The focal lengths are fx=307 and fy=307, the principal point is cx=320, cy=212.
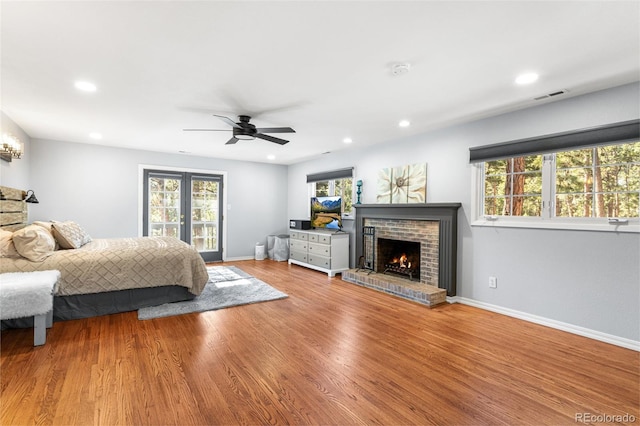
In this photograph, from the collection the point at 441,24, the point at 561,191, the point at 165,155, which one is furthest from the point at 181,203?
the point at 561,191

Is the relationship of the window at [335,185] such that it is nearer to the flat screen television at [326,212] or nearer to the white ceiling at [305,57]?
the flat screen television at [326,212]

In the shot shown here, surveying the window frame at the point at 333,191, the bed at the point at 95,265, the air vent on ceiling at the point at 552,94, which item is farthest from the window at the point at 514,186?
the bed at the point at 95,265

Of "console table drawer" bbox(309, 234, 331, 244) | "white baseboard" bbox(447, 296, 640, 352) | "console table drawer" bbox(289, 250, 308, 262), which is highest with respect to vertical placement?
"console table drawer" bbox(309, 234, 331, 244)

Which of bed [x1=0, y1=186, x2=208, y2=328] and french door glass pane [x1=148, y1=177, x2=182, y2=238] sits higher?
french door glass pane [x1=148, y1=177, x2=182, y2=238]

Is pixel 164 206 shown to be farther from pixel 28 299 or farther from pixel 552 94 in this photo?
pixel 552 94

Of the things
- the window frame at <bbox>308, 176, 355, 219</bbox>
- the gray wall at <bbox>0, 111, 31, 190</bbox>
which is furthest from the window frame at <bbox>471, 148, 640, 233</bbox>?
the gray wall at <bbox>0, 111, 31, 190</bbox>

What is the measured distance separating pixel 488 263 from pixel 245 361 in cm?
310

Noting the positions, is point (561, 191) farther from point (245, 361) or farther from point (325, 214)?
point (325, 214)

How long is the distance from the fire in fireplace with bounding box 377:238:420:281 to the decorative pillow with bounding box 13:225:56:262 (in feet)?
14.5

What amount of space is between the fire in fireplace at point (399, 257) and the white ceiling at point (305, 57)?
6.86ft

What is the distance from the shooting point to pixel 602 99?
3.00 meters

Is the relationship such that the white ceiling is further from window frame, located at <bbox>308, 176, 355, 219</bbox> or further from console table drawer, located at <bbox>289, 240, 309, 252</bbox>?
console table drawer, located at <bbox>289, 240, 309, 252</bbox>

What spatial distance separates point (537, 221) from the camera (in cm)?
347

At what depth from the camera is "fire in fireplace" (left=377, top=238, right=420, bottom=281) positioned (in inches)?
192
